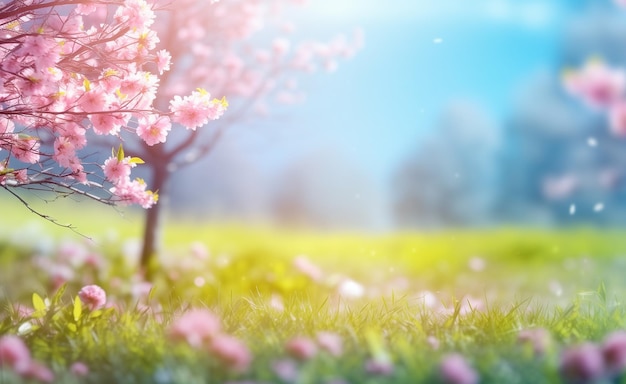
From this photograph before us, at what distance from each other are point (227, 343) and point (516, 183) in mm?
13181

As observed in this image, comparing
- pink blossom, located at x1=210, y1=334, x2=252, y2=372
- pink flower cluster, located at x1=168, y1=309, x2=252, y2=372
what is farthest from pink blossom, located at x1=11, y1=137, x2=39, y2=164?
pink blossom, located at x1=210, y1=334, x2=252, y2=372

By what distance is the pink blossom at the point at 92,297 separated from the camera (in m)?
3.84

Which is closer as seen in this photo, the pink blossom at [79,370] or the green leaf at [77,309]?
the pink blossom at [79,370]

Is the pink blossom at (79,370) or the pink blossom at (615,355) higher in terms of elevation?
the pink blossom at (615,355)

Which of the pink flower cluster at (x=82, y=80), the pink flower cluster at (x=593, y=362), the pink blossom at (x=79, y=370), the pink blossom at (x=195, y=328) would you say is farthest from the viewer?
the pink flower cluster at (x=82, y=80)

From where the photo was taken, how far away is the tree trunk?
739 centimetres

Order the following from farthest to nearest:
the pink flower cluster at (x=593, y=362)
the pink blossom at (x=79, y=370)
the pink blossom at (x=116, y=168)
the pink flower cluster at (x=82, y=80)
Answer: the pink blossom at (x=116, y=168), the pink flower cluster at (x=82, y=80), the pink blossom at (x=79, y=370), the pink flower cluster at (x=593, y=362)

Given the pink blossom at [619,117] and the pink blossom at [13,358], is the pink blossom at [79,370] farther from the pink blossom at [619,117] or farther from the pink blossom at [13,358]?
the pink blossom at [619,117]

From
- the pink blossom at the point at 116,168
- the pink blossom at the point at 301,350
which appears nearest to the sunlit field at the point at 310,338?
the pink blossom at the point at 301,350

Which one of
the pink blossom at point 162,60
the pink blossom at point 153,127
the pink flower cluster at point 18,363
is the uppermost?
the pink blossom at point 162,60

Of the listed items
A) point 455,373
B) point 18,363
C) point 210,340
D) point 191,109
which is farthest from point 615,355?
point 191,109

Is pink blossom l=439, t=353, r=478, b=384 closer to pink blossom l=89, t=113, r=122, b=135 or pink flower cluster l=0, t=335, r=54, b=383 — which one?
pink flower cluster l=0, t=335, r=54, b=383

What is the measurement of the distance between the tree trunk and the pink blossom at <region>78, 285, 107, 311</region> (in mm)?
3552

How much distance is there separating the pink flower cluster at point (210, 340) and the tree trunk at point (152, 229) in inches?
187
